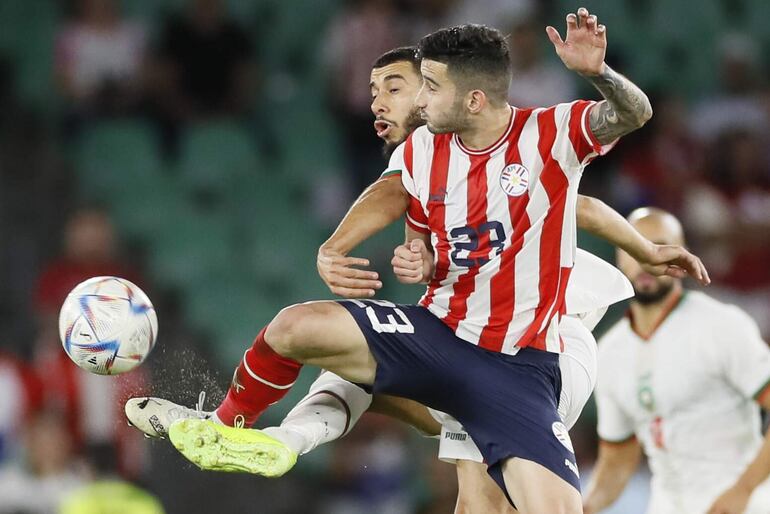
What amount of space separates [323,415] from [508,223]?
3.08 feet

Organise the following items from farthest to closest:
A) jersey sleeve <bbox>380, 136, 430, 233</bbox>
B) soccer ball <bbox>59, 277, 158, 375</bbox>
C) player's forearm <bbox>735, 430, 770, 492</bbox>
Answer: player's forearm <bbox>735, 430, 770, 492</bbox> < jersey sleeve <bbox>380, 136, 430, 233</bbox> < soccer ball <bbox>59, 277, 158, 375</bbox>

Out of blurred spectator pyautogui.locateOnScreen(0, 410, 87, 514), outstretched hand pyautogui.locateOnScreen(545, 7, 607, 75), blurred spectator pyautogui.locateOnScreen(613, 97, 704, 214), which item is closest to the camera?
outstretched hand pyautogui.locateOnScreen(545, 7, 607, 75)

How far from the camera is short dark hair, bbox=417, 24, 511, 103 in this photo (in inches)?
161

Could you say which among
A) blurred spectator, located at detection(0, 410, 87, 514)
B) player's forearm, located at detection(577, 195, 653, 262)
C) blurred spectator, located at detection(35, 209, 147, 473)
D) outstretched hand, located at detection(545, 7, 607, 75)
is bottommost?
blurred spectator, located at detection(0, 410, 87, 514)

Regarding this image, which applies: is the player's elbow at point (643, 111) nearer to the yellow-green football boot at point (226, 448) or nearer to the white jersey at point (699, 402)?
the yellow-green football boot at point (226, 448)

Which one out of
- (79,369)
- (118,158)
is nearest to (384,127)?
(79,369)

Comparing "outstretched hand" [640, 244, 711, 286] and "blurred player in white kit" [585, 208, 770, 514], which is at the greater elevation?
"outstretched hand" [640, 244, 711, 286]

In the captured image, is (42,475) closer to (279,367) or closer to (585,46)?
(279,367)

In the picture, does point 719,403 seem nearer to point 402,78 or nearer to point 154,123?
point 402,78

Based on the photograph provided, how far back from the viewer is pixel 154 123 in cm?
860

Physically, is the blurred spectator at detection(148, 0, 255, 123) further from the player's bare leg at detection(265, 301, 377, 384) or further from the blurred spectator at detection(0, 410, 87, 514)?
the player's bare leg at detection(265, 301, 377, 384)

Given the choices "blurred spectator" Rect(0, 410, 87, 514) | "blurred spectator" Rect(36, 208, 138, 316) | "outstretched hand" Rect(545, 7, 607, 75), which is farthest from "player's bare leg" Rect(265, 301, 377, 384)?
"blurred spectator" Rect(36, 208, 138, 316)

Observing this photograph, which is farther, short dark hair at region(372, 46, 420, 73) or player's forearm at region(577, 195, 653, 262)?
short dark hair at region(372, 46, 420, 73)

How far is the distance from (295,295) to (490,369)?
4.10 metres
